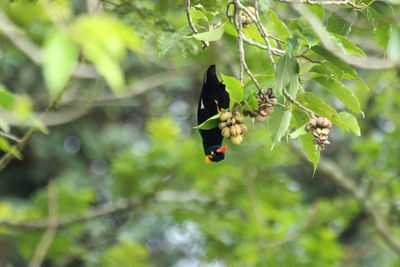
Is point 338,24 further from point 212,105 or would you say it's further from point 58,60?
point 58,60

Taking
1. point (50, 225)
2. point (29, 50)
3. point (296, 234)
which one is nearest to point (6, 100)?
point (29, 50)

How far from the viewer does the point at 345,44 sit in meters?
1.73

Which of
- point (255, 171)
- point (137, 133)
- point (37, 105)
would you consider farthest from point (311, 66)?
point (137, 133)

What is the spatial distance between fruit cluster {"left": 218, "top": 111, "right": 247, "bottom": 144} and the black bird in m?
0.20

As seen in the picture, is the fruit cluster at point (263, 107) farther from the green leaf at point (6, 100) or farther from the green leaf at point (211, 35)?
the green leaf at point (6, 100)

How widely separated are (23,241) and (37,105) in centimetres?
165

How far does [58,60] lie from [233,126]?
89 centimetres

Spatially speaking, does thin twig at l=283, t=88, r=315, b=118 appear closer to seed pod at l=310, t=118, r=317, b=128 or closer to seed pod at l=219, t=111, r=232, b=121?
seed pod at l=310, t=118, r=317, b=128

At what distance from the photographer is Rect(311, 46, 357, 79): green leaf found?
5.62 feet

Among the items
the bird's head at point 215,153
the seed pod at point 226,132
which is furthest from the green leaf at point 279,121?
the bird's head at point 215,153

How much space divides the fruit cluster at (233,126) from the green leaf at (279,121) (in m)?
0.10

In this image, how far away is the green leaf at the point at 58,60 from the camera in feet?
2.91

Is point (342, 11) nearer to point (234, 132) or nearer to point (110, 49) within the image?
point (234, 132)

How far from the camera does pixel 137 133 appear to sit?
30.9ft
